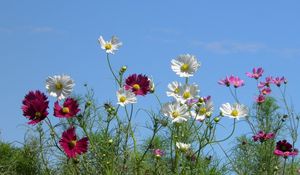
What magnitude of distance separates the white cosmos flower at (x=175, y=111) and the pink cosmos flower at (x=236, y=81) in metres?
1.40

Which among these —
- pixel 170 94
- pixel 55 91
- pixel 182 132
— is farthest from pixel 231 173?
pixel 55 91

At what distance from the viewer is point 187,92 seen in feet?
6.98

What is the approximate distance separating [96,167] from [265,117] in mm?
2202

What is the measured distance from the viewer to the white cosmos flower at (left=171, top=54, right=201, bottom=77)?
2178 millimetres

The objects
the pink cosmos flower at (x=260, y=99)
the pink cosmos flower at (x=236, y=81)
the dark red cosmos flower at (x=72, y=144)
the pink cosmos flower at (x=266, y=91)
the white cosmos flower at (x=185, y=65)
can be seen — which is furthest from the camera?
the pink cosmos flower at (x=266, y=91)

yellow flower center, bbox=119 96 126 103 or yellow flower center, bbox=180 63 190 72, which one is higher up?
yellow flower center, bbox=180 63 190 72

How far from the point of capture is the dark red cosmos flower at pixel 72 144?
186 cm

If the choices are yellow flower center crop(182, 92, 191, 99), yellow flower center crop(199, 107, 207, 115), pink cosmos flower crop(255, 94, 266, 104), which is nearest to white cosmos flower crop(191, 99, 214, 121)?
yellow flower center crop(199, 107, 207, 115)

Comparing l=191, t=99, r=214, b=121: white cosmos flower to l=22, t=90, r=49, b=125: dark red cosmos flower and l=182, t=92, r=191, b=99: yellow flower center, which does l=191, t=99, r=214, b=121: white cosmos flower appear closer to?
l=182, t=92, r=191, b=99: yellow flower center


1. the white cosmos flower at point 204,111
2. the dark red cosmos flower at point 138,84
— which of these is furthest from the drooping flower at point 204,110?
the dark red cosmos flower at point 138,84

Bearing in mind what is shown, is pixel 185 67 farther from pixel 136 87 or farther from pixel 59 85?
pixel 59 85

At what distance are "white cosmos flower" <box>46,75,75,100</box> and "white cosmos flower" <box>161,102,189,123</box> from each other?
36 cm

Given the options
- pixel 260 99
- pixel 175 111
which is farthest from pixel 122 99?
pixel 260 99

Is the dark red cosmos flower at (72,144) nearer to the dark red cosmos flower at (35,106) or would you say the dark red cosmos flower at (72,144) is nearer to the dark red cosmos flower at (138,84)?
the dark red cosmos flower at (35,106)
